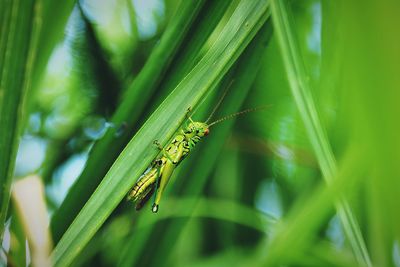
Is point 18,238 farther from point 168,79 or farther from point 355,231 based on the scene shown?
point 355,231

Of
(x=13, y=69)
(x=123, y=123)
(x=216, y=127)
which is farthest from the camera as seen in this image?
(x=216, y=127)

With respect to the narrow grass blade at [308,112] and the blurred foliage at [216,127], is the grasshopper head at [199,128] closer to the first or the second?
the blurred foliage at [216,127]

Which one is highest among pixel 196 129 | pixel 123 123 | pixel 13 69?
pixel 196 129

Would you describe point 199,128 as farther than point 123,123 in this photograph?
Yes

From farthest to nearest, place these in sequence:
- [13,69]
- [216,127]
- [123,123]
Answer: [216,127], [123,123], [13,69]

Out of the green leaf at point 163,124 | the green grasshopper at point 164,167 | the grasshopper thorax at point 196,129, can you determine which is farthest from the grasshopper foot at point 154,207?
the green leaf at point 163,124

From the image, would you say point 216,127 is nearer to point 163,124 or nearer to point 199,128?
point 199,128

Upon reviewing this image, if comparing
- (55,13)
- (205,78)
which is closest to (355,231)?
(205,78)

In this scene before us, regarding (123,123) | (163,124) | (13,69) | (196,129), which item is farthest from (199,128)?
(13,69)
